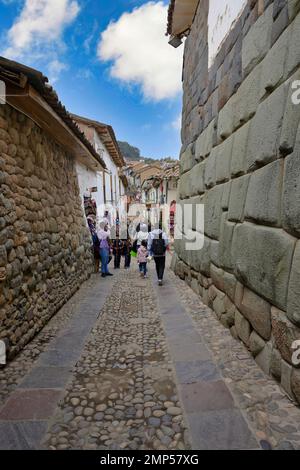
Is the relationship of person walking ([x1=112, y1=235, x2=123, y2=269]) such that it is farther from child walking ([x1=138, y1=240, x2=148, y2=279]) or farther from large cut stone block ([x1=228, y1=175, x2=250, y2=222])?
large cut stone block ([x1=228, y1=175, x2=250, y2=222])

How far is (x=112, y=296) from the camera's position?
5758mm

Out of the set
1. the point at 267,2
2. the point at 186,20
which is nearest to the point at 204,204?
the point at 267,2

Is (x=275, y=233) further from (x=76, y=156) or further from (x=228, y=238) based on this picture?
(x=76, y=156)

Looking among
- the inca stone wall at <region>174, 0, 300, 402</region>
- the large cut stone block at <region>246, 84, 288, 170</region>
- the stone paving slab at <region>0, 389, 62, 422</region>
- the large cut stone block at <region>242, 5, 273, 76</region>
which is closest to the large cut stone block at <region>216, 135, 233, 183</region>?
the inca stone wall at <region>174, 0, 300, 402</region>

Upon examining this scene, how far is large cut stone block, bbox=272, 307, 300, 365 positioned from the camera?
2.11 metres

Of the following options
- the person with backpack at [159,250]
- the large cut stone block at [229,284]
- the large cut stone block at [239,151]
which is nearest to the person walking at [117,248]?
the person with backpack at [159,250]

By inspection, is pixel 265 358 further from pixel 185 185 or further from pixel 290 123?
pixel 185 185

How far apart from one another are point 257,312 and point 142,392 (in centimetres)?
115

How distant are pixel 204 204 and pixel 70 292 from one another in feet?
8.96

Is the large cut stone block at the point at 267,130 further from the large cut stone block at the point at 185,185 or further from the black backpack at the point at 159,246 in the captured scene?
the black backpack at the point at 159,246

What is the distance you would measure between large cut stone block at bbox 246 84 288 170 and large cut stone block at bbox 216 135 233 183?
70 centimetres

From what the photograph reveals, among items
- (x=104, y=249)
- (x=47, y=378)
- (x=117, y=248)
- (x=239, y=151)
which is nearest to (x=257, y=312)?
(x=239, y=151)

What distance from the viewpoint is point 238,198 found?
332 centimetres

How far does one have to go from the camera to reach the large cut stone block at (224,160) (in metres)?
3.74
